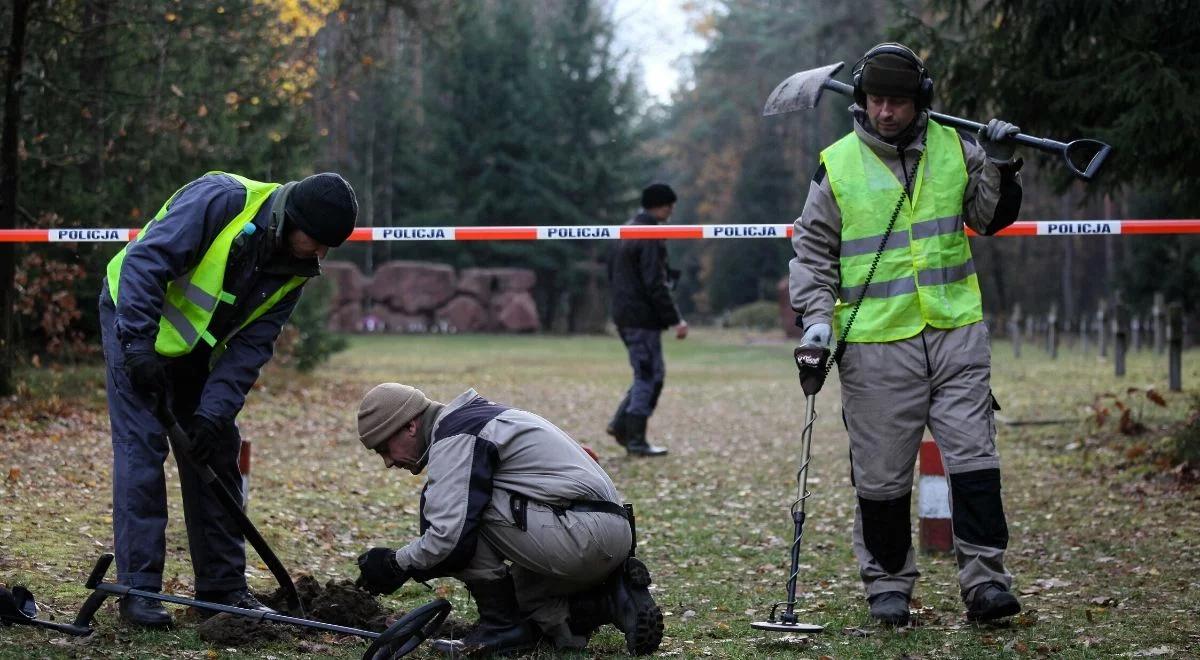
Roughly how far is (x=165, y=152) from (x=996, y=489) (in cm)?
1200

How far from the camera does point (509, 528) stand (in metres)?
5.21

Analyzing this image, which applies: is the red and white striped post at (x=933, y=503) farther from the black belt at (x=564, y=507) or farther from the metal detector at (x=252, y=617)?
the metal detector at (x=252, y=617)

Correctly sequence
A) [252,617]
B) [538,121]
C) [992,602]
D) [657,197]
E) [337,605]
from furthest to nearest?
[538,121]
[657,197]
[337,605]
[992,602]
[252,617]

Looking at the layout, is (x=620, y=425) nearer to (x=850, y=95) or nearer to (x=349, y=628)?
(x=850, y=95)

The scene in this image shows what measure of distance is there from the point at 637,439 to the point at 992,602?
7.12 m

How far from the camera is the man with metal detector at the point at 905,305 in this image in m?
5.67

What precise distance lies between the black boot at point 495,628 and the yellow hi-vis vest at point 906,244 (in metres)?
1.68

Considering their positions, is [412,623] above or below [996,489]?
below

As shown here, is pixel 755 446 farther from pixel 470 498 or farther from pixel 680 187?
pixel 680 187

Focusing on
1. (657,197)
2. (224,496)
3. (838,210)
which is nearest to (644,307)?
(657,197)

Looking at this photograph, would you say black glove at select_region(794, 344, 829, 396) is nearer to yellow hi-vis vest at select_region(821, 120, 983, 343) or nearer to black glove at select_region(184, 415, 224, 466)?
yellow hi-vis vest at select_region(821, 120, 983, 343)

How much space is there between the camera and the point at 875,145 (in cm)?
580

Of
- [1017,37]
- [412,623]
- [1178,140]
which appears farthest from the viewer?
[1017,37]

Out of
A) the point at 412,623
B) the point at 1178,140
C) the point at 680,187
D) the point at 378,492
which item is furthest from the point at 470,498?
the point at 680,187
